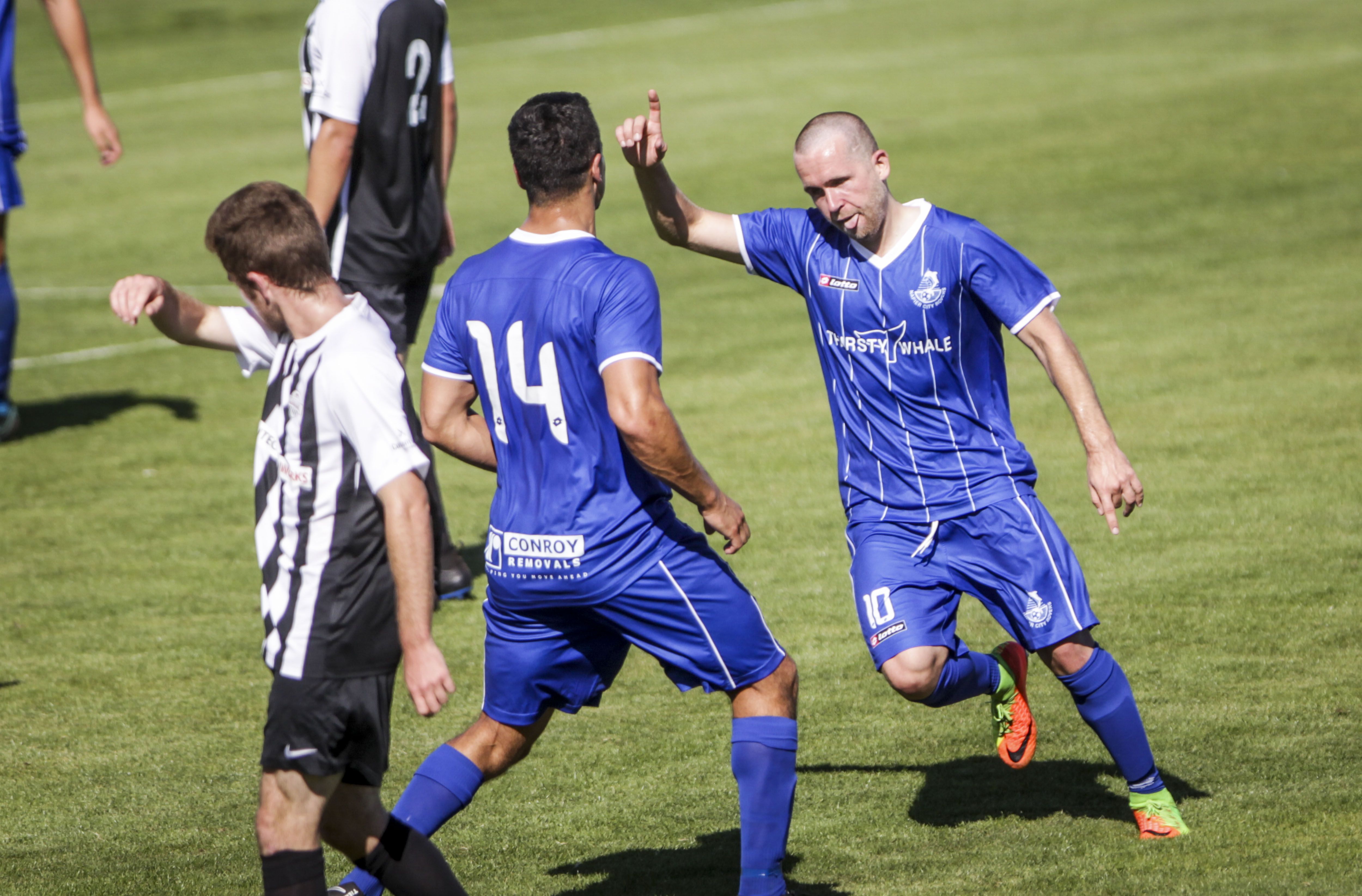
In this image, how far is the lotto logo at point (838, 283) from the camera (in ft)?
16.9

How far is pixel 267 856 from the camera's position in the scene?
3838mm

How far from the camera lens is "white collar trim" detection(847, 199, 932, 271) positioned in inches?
201

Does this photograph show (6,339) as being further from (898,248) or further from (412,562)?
(412,562)

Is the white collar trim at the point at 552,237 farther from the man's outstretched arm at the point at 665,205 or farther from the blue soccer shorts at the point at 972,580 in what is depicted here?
the blue soccer shorts at the point at 972,580

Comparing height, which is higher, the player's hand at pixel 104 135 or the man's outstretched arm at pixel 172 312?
the player's hand at pixel 104 135

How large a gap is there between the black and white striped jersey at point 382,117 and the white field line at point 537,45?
17.3m

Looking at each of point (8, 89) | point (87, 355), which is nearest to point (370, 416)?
point (8, 89)

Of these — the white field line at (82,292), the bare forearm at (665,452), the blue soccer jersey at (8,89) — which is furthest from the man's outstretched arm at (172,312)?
the white field line at (82,292)

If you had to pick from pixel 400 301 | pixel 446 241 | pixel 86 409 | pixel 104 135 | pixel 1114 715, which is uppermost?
pixel 104 135

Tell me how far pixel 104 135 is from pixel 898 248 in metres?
4.99

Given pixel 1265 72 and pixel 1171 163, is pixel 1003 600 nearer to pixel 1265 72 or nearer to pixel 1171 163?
pixel 1171 163

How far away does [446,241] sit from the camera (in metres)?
7.61

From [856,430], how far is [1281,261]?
894 centimetres

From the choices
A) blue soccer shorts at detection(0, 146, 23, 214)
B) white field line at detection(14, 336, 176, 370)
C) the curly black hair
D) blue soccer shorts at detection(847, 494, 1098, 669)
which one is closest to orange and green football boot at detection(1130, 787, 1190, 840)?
blue soccer shorts at detection(847, 494, 1098, 669)
